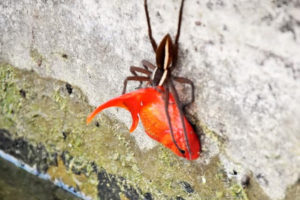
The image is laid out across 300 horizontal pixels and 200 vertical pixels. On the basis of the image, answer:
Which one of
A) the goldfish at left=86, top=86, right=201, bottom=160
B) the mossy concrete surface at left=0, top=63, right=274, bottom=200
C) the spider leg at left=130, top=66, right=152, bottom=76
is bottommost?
the mossy concrete surface at left=0, top=63, right=274, bottom=200

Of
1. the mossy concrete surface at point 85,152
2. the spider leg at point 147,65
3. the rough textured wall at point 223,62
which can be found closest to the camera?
the rough textured wall at point 223,62

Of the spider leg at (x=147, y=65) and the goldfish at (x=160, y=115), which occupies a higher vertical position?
the spider leg at (x=147, y=65)

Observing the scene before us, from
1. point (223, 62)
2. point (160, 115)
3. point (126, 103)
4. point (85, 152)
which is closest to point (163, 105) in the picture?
point (160, 115)

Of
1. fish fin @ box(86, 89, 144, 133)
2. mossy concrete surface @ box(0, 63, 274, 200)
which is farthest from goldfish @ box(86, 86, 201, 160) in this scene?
mossy concrete surface @ box(0, 63, 274, 200)

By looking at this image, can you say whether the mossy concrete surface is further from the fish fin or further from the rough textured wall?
the fish fin

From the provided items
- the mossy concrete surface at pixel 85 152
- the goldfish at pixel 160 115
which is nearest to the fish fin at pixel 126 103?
the goldfish at pixel 160 115

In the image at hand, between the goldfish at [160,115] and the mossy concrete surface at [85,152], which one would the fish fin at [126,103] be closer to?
the goldfish at [160,115]
